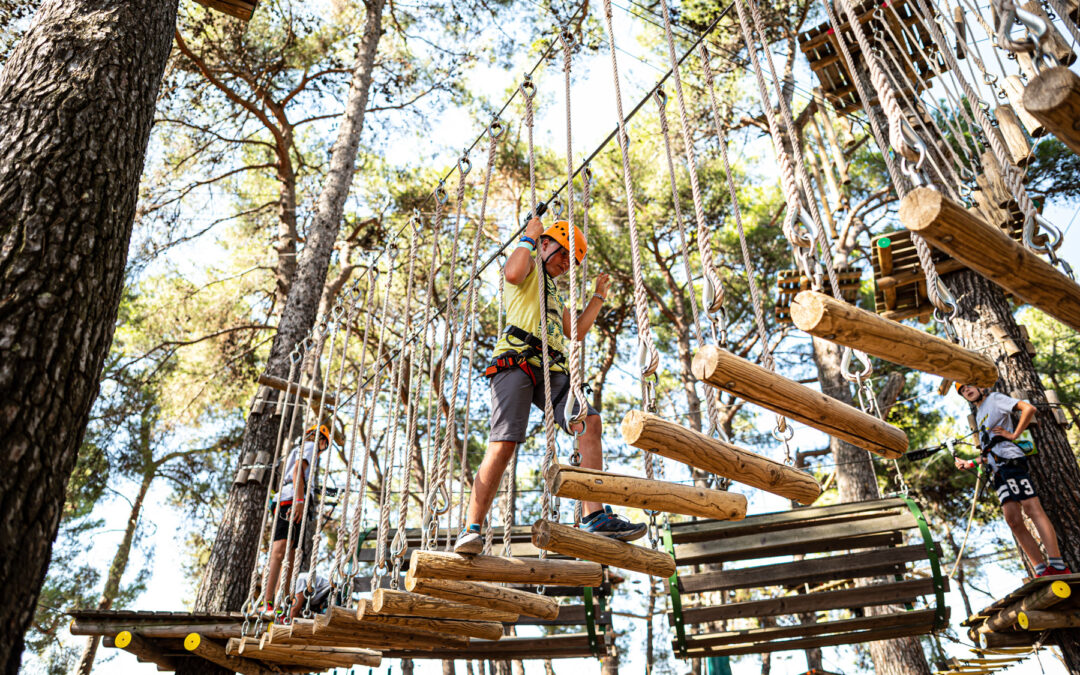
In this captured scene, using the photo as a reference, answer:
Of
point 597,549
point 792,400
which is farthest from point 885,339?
point 597,549

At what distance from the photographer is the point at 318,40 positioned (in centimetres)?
880

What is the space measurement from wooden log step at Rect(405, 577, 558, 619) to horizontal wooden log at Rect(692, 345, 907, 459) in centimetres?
135

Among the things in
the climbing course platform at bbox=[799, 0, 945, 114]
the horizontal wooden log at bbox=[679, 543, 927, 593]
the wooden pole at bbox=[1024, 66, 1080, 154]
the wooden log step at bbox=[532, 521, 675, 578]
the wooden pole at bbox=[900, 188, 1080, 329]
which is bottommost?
the wooden log step at bbox=[532, 521, 675, 578]

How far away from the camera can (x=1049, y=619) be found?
3.99 metres

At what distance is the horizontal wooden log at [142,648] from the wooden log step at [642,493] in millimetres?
2636

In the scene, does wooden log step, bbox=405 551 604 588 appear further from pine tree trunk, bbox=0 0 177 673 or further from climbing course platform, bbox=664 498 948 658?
climbing course platform, bbox=664 498 948 658

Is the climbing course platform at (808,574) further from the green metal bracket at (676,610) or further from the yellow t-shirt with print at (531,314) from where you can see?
the yellow t-shirt with print at (531,314)

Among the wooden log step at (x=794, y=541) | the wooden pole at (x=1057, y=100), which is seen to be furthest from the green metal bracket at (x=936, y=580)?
the wooden pole at (x=1057, y=100)

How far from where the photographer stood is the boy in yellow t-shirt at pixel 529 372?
2750 mm

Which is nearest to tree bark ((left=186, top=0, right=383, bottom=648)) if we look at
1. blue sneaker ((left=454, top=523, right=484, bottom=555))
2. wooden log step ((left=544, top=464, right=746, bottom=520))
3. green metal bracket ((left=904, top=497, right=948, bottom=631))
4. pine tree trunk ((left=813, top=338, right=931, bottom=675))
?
blue sneaker ((left=454, top=523, right=484, bottom=555))

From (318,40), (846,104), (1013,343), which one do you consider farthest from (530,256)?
(318,40)

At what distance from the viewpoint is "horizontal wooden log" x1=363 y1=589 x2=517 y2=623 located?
2.73 metres

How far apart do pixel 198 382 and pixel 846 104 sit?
8.12 metres

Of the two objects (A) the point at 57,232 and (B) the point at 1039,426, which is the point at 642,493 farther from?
(B) the point at 1039,426
